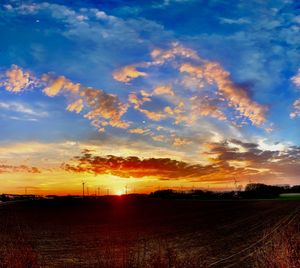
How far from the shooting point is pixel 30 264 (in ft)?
60.8

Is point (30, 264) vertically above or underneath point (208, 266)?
above

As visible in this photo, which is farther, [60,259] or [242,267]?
[60,259]

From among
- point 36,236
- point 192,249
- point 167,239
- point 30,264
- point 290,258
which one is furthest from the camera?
point 36,236

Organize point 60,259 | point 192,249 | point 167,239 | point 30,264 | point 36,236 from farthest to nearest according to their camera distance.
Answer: point 36,236
point 167,239
point 192,249
point 60,259
point 30,264

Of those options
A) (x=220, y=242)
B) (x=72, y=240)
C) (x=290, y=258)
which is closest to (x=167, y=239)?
(x=220, y=242)

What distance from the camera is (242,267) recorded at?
25.6 m

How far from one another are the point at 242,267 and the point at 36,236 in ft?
89.5

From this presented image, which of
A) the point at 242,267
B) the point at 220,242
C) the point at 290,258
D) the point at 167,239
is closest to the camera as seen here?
the point at 290,258

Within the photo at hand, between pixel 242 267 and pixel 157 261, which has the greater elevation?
pixel 157 261

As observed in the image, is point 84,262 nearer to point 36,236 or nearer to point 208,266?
point 208,266

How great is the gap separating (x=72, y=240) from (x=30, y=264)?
76.5 ft

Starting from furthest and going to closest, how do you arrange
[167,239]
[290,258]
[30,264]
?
[167,239]
[290,258]
[30,264]

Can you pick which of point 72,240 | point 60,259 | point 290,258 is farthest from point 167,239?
point 290,258

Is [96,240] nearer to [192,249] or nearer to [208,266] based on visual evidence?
[192,249]
